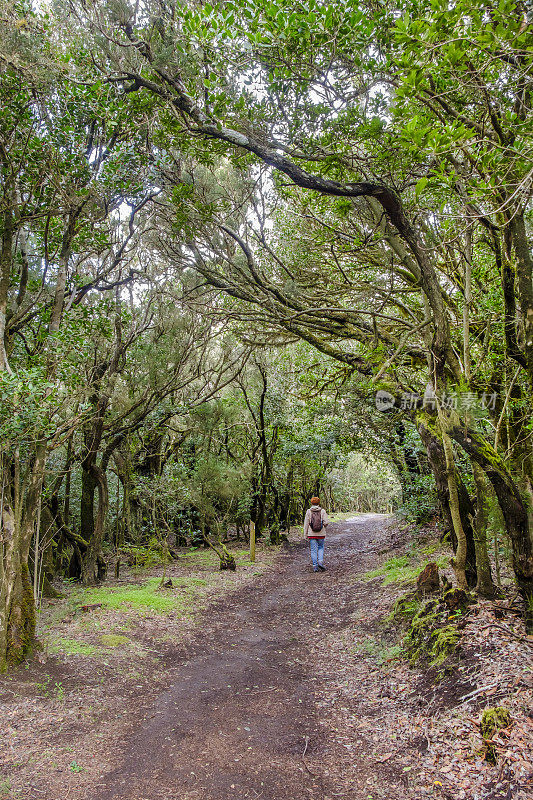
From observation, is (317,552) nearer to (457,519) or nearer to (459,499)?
(459,499)

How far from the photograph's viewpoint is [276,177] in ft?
25.2

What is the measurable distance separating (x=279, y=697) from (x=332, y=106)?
6.66 m

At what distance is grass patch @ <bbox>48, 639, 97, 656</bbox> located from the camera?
600cm

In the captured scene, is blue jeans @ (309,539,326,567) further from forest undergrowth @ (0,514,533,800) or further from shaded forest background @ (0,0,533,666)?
shaded forest background @ (0,0,533,666)

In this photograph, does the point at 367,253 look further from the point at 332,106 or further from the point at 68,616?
the point at 68,616

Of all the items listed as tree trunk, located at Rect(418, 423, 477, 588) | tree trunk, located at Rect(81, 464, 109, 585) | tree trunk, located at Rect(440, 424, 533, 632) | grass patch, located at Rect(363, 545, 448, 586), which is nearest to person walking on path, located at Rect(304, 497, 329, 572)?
grass patch, located at Rect(363, 545, 448, 586)

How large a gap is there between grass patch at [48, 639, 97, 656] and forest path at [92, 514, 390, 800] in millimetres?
1163

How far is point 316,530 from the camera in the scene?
39.8ft

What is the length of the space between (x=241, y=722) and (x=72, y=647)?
113 inches

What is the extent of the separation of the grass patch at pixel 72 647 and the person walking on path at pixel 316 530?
259 inches

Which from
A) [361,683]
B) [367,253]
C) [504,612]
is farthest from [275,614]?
[367,253]

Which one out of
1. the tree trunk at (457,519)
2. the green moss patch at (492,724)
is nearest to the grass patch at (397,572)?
the tree trunk at (457,519)

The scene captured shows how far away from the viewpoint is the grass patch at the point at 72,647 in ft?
19.7

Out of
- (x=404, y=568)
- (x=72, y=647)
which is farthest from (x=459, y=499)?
(x=72, y=647)
